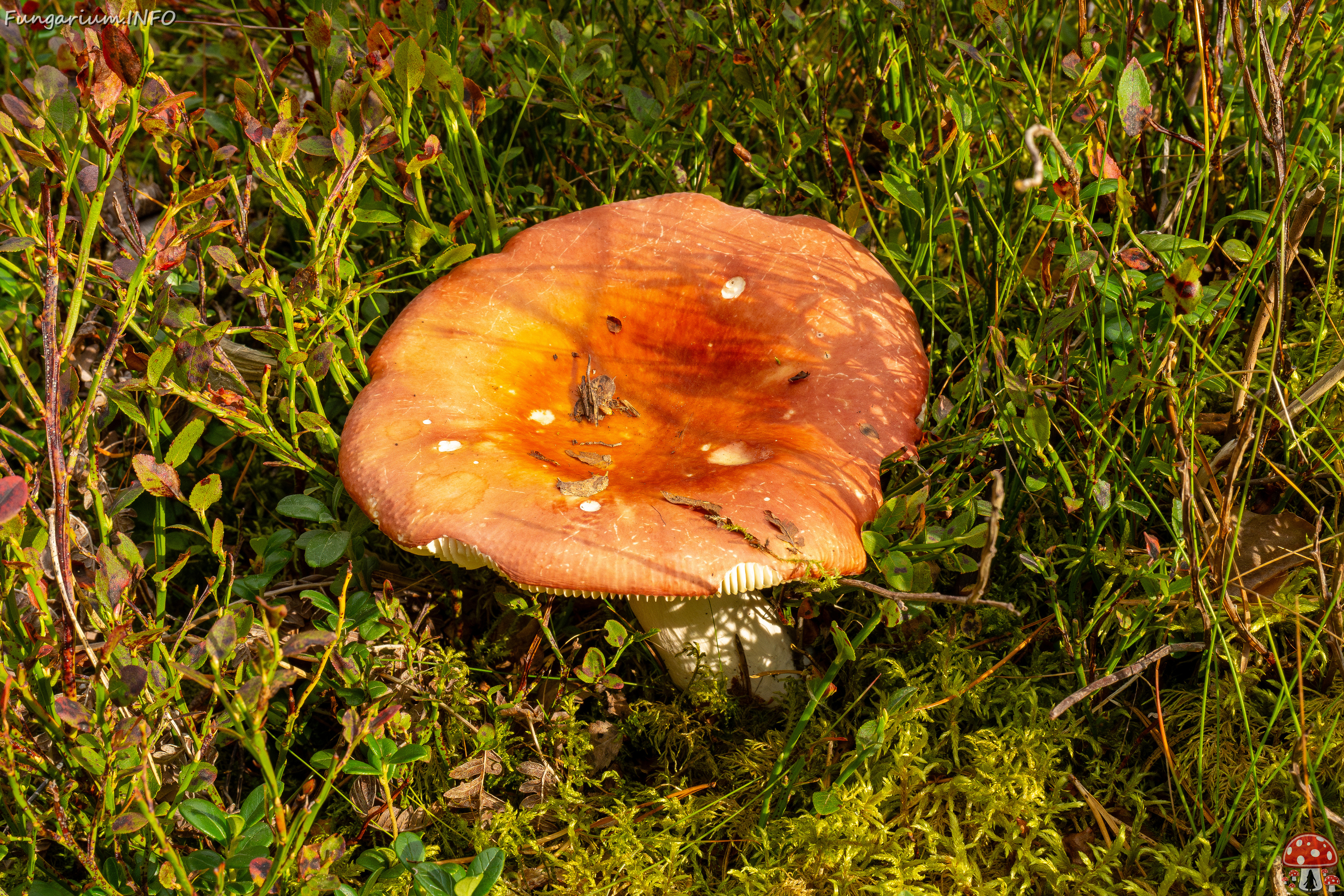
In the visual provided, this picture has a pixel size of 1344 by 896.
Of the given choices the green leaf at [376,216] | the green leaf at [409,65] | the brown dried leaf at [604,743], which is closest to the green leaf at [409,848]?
the brown dried leaf at [604,743]

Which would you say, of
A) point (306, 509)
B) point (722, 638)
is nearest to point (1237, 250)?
point (722, 638)

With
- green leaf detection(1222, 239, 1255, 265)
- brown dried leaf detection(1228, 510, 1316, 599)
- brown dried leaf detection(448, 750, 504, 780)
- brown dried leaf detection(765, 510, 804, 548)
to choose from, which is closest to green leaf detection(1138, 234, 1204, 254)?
green leaf detection(1222, 239, 1255, 265)

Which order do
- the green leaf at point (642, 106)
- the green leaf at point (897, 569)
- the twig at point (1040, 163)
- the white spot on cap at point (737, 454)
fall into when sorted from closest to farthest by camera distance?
the twig at point (1040, 163)
the green leaf at point (897, 569)
the white spot on cap at point (737, 454)
the green leaf at point (642, 106)

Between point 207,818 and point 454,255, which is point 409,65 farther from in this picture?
point 207,818

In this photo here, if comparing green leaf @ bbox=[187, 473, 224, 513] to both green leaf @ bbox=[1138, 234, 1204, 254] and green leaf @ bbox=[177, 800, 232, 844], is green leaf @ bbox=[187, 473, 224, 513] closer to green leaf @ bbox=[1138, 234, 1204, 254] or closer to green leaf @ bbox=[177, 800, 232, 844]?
green leaf @ bbox=[177, 800, 232, 844]

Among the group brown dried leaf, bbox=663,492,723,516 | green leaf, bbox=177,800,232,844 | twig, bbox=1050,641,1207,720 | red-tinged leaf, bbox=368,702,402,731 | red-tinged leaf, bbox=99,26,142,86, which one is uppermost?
red-tinged leaf, bbox=99,26,142,86

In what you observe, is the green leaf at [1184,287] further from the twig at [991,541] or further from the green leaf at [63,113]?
the green leaf at [63,113]
